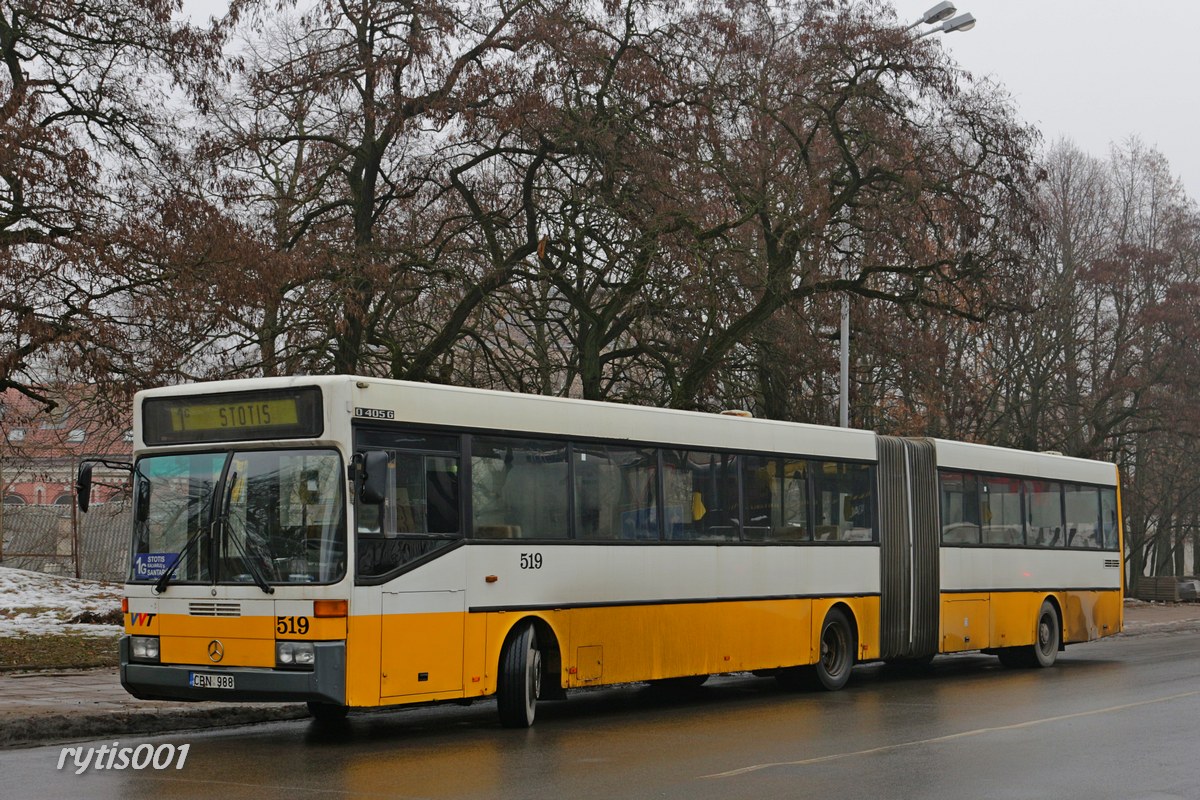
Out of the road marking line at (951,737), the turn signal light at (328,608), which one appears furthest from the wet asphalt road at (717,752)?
the turn signal light at (328,608)

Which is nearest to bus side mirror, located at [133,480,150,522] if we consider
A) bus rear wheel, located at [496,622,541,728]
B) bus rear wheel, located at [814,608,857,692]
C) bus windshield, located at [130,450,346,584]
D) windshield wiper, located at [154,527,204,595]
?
bus windshield, located at [130,450,346,584]

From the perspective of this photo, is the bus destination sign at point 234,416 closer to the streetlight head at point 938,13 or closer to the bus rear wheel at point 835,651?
the bus rear wheel at point 835,651

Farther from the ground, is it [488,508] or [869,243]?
[869,243]

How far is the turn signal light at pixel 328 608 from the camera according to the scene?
1178 cm

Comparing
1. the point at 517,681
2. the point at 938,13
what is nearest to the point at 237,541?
the point at 517,681

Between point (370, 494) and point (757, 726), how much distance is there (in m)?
4.60

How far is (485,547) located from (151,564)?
9.27ft

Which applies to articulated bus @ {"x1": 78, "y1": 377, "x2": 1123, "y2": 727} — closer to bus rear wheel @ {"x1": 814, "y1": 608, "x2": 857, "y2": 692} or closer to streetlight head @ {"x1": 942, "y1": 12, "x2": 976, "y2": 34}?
bus rear wheel @ {"x1": 814, "y1": 608, "x2": 857, "y2": 692}

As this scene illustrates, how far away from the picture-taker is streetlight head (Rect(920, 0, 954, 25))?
78.2ft

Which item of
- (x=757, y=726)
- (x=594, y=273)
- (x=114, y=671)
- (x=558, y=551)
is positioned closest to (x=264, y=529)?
(x=558, y=551)

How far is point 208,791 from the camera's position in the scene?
9.82 meters

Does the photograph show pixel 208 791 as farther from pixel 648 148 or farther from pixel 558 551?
pixel 648 148

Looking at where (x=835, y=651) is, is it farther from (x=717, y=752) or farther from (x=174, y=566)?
(x=174, y=566)

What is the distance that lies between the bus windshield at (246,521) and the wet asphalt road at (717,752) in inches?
56.5
